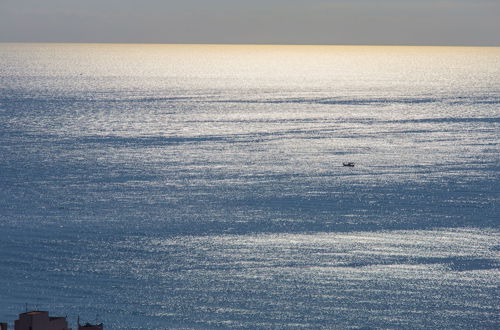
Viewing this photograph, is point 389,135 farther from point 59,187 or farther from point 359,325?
point 359,325

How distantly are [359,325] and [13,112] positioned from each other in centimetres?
9379

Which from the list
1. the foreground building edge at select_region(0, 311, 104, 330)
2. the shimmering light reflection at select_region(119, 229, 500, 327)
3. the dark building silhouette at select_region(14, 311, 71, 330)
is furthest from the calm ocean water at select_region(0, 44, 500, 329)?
the dark building silhouette at select_region(14, 311, 71, 330)

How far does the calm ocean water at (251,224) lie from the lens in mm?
49500

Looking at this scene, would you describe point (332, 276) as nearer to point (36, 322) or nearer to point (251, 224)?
point (251, 224)

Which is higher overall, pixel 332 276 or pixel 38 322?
pixel 332 276

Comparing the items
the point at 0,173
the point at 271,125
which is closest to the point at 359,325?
the point at 0,173

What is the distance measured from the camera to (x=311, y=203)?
2744 inches

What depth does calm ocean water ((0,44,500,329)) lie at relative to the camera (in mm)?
49500

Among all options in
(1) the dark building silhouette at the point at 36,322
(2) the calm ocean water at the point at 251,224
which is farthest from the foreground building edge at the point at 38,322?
(2) the calm ocean water at the point at 251,224

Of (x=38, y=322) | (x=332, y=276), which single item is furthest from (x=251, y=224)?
(x=38, y=322)

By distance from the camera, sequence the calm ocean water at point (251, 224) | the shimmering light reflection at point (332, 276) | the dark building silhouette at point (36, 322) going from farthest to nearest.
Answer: the calm ocean water at point (251, 224) → the shimmering light reflection at point (332, 276) → the dark building silhouette at point (36, 322)

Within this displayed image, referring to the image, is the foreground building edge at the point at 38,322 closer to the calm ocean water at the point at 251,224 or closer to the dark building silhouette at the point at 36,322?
the dark building silhouette at the point at 36,322

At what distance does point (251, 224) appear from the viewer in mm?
63812

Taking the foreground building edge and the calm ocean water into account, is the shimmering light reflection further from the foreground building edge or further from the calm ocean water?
the foreground building edge
